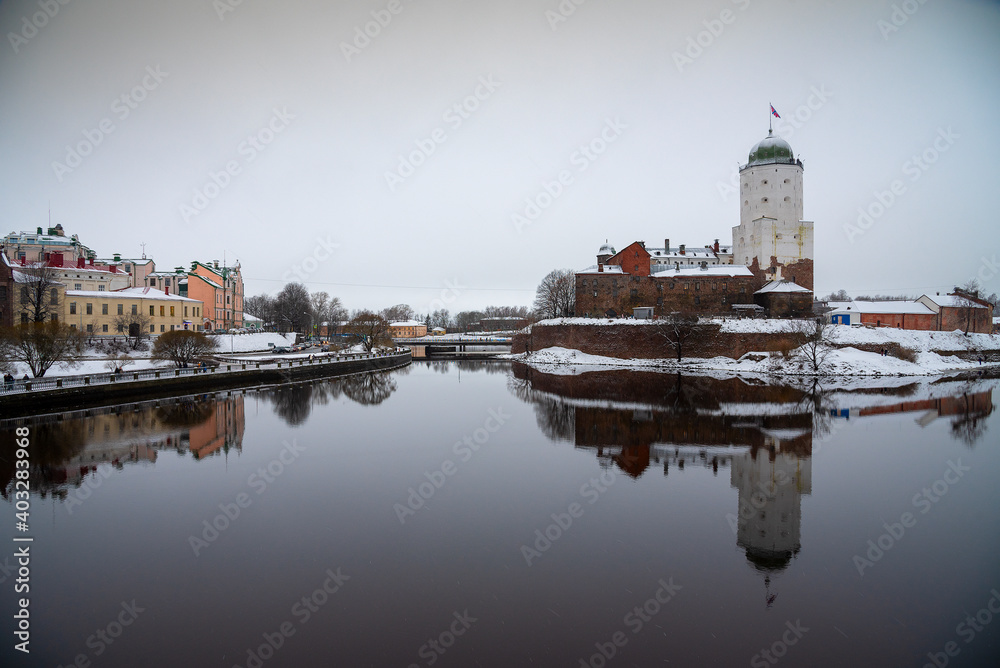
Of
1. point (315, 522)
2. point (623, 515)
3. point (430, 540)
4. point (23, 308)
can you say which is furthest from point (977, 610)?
point (23, 308)

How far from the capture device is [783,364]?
33.8 metres

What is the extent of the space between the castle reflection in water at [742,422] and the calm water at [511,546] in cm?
11

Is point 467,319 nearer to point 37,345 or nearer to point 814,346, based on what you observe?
point 814,346

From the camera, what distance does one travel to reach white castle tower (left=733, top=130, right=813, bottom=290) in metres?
42.3

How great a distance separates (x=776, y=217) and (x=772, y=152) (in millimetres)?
5380

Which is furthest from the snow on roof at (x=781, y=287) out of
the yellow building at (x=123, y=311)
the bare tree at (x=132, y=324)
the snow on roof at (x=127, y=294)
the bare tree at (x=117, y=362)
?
the snow on roof at (x=127, y=294)

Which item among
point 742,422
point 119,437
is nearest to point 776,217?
point 742,422

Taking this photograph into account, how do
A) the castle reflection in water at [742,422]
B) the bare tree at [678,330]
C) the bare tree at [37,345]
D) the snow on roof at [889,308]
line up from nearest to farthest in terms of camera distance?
1. the castle reflection in water at [742,422]
2. the bare tree at [37,345]
3. the bare tree at [678,330]
4. the snow on roof at [889,308]

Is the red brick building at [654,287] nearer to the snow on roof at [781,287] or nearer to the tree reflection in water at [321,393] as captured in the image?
the snow on roof at [781,287]

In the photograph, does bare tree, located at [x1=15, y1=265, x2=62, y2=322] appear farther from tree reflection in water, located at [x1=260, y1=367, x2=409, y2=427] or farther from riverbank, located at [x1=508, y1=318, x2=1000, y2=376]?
riverbank, located at [x1=508, y1=318, x2=1000, y2=376]

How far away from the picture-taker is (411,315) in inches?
4621

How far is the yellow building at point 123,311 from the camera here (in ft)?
108

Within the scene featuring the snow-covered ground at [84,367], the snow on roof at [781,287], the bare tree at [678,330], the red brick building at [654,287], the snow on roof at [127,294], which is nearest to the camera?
the snow-covered ground at [84,367]

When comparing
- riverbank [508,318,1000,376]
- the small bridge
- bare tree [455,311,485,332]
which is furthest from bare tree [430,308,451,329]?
riverbank [508,318,1000,376]
